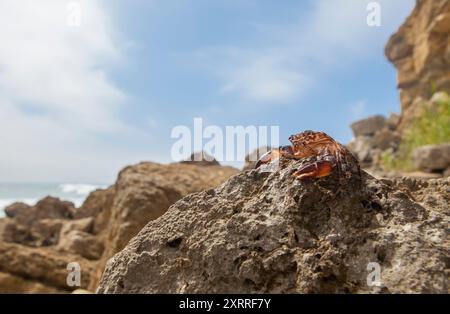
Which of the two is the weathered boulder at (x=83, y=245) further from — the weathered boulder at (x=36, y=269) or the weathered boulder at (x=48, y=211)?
the weathered boulder at (x=48, y=211)

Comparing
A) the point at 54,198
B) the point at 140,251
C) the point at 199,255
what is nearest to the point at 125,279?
the point at 140,251

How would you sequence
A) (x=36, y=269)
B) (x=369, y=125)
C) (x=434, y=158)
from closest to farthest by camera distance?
(x=36, y=269) < (x=434, y=158) < (x=369, y=125)

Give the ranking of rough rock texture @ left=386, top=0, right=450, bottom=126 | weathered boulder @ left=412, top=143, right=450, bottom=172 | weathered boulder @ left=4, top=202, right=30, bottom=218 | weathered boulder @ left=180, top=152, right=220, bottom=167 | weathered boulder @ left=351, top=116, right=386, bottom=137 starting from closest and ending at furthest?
weathered boulder @ left=180, top=152, right=220, bottom=167 < weathered boulder @ left=412, top=143, right=450, bottom=172 < weathered boulder @ left=4, top=202, right=30, bottom=218 < rough rock texture @ left=386, top=0, right=450, bottom=126 < weathered boulder @ left=351, top=116, right=386, bottom=137

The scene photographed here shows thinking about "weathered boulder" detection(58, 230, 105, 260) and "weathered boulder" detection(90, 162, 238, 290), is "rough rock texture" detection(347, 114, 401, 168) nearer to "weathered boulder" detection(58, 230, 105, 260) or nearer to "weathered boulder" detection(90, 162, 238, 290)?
"weathered boulder" detection(90, 162, 238, 290)

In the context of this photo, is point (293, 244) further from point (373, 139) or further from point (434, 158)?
point (373, 139)

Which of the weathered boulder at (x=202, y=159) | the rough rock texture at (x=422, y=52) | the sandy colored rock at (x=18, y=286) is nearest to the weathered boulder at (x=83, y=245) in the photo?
the sandy colored rock at (x=18, y=286)

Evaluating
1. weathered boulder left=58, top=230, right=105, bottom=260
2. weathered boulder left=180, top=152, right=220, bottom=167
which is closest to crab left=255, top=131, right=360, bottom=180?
weathered boulder left=58, top=230, right=105, bottom=260

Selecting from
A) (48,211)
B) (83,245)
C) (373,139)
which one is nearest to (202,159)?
(83,245)

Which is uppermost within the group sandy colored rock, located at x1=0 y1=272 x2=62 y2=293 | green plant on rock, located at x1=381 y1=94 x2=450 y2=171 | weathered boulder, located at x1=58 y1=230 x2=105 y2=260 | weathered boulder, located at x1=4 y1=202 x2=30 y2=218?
green plant on rock, located at x1=381 y1=94 x2=450 y2=171
